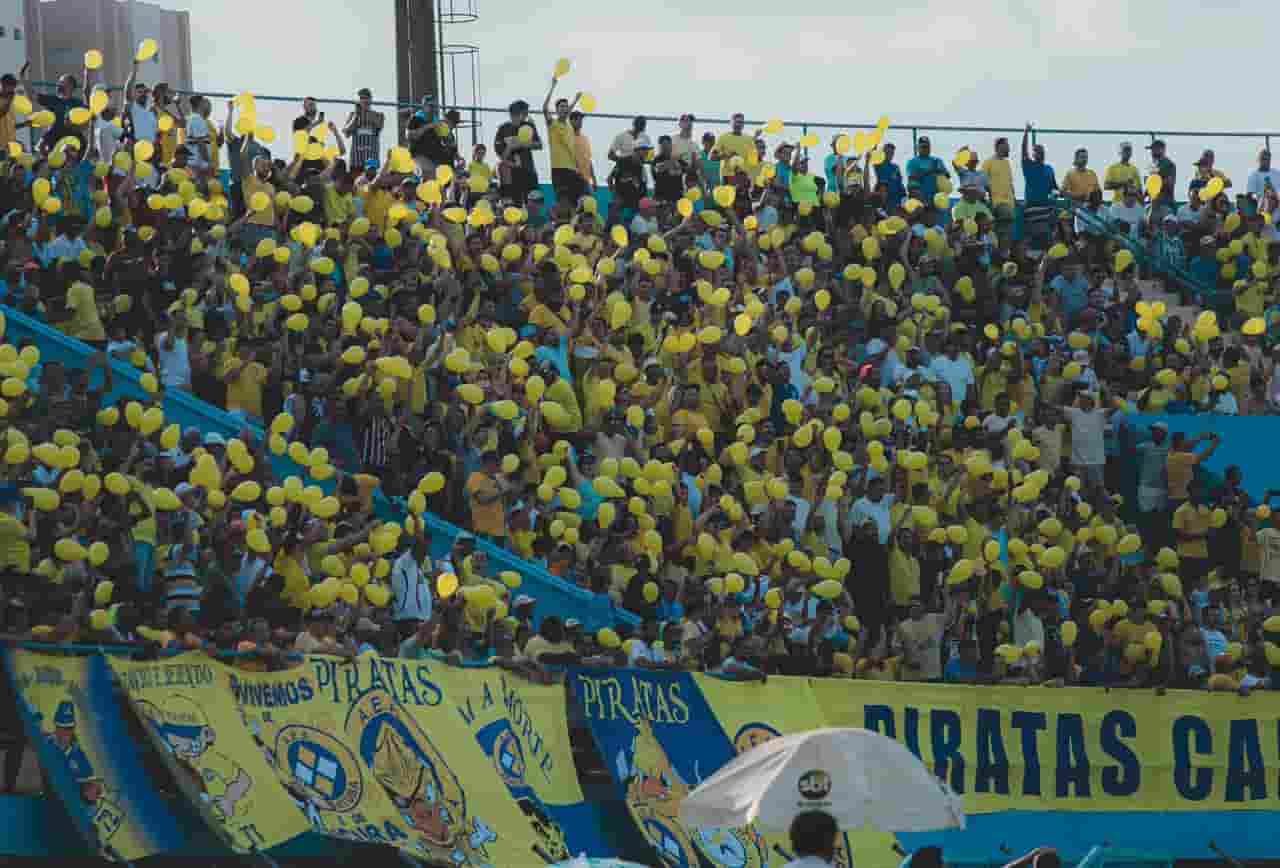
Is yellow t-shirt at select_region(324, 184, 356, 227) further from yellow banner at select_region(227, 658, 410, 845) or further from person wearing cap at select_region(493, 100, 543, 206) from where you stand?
yellow banner at select_region(227, 658, 410, 845)

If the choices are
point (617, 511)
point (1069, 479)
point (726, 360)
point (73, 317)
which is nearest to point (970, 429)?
point (1069, 479)

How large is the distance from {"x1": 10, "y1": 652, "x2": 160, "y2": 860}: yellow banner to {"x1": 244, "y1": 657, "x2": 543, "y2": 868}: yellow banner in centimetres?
82

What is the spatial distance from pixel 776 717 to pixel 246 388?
530cm

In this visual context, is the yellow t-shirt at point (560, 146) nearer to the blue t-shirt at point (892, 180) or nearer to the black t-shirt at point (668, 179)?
the black t-shirt at point (668, 179)

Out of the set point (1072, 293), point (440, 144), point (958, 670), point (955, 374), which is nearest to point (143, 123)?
point (440, 144)

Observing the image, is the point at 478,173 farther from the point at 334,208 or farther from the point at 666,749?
the point at 666,749

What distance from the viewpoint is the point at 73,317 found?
64.1ft

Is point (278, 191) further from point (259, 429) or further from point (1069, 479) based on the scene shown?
point (1069, 479)

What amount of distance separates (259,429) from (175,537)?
2365 mm

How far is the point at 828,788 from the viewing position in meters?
10.8

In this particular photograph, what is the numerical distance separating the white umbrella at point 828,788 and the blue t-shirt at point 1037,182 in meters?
16.9

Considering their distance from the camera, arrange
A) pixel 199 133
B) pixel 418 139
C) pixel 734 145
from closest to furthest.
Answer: pixel 199 133 < pixel 418 139 < pixel 734 145

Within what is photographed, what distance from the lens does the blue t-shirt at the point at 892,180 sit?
25.9 meters

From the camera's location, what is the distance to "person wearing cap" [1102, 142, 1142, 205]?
28.1 meters
